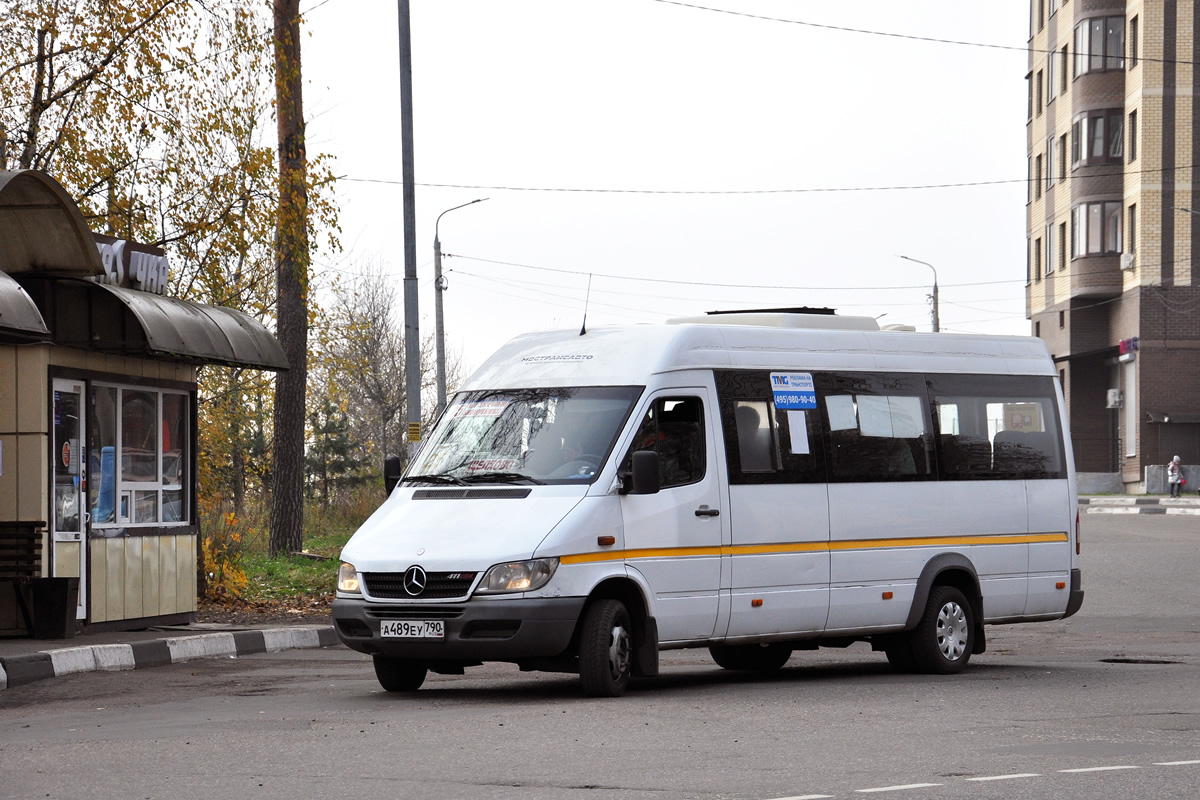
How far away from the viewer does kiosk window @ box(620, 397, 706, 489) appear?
438 inches

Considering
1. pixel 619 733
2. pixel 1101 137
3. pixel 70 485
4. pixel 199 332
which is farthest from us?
pixel 1101 137

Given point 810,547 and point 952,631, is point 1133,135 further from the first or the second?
point 810,547

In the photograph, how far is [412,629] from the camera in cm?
1027

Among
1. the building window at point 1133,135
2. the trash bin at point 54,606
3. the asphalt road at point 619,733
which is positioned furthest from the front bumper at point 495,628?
the building window at point 1133,135

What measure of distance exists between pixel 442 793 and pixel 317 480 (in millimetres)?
56072

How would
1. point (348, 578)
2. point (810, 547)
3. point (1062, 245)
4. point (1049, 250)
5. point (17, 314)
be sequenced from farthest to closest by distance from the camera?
1. point (1049, 250)
2. point (1062, 245)
3. point (17, 314)
4. point (810, 547)
5. point (348, 578)

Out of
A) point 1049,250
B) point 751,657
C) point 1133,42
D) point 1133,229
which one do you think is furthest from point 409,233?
point 1049,250

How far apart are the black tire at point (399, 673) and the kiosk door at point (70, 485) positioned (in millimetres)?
4975

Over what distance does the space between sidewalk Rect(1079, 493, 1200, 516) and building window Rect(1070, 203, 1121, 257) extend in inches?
354

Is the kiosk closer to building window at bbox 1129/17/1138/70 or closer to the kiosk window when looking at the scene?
the kiosk window

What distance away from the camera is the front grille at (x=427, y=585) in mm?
10172

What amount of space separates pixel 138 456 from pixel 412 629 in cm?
→ 679

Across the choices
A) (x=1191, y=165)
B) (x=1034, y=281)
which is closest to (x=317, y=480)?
(x=1034, y=281)

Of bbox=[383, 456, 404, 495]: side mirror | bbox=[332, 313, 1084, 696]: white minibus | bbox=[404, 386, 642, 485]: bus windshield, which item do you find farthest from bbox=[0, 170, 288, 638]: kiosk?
bbox=[404, 386, 642, 485]: bus windshield
